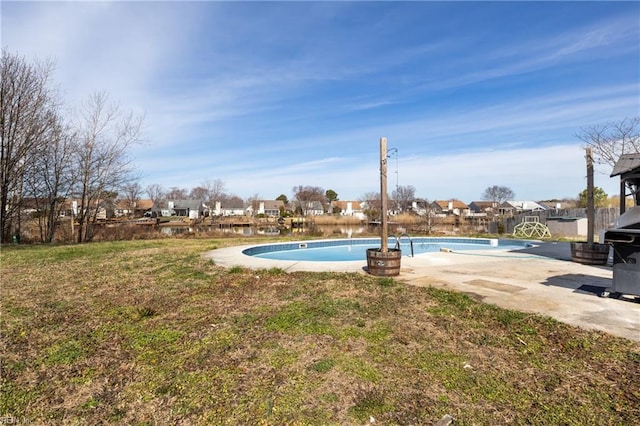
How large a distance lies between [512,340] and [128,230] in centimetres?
1872

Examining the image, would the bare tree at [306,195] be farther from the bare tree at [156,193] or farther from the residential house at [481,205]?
the residential house at [481,205]

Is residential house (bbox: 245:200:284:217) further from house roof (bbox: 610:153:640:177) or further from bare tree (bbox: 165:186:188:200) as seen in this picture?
house roof (bbox: 610:153:640:177)

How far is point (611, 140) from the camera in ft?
36.5

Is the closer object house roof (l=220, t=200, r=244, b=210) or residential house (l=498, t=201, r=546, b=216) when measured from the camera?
residential house (l=498, t=201, r=546, b=216)

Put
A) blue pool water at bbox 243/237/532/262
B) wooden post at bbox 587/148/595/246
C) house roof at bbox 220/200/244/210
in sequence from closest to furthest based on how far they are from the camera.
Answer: wooden post at bbox 587/148/595/246
blue pool water at bbox 243/237/532/262
house roof at bbox 220/200/244/210

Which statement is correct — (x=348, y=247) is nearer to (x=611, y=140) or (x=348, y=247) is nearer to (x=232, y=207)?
(x=611, y=140)

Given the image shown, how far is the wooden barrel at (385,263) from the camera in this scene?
254 inches

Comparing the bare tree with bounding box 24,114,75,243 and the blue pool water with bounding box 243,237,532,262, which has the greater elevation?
the bare tree with bounding box 24,114,75,243

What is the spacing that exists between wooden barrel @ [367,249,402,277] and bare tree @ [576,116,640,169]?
30.3 feet

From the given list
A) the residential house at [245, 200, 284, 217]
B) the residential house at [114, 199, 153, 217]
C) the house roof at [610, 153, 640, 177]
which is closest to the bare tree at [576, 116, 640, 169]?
the house roof at [610, 153, 640, 177]

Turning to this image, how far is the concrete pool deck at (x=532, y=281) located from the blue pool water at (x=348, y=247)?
237 centimetres

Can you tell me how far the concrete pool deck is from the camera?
3916 millimetres

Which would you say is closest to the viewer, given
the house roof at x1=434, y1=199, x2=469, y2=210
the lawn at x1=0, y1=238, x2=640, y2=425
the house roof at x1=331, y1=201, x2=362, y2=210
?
the lawn at x1=0, y1=238, x2=640, y2=425

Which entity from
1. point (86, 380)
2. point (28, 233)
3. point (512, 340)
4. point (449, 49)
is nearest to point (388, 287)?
point (512, 340)
